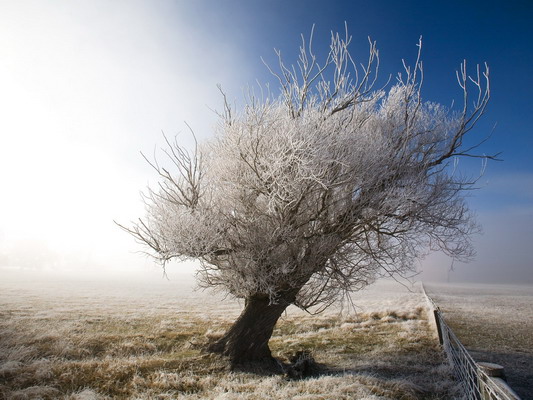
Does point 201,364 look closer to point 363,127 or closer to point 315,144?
point 315,144

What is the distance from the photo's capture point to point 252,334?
29.7 feet

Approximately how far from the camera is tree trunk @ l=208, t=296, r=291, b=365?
8.95 m

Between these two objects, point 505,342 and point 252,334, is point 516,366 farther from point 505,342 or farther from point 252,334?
point 252,334

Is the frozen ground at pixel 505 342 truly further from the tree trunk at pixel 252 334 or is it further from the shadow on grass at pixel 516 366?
the tree trunk at pixel 252 334

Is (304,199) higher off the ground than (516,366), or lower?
higher

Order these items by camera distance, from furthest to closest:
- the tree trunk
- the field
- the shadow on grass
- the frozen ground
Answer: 1. the tree trunk
2. the frozen ground
3. the shadow on grass
4. the field

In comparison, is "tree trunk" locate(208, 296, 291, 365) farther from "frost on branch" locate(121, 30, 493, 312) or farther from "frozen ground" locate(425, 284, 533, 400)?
"frozen ground" locate(425, 284, 533, 400)

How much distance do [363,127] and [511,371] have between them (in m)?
7.68

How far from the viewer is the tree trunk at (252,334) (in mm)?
8945

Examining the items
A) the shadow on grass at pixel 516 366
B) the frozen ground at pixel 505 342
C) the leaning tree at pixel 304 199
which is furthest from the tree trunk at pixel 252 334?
the frozen ground at pixel 505 342

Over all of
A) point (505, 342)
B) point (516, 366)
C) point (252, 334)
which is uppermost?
point (252, 334)

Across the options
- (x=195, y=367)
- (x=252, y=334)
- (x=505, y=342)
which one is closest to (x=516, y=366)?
(x=505, y=342)

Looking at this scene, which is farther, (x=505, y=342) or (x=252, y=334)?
(x=505, y=342)

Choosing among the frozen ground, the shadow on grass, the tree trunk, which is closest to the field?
the tree trunk
